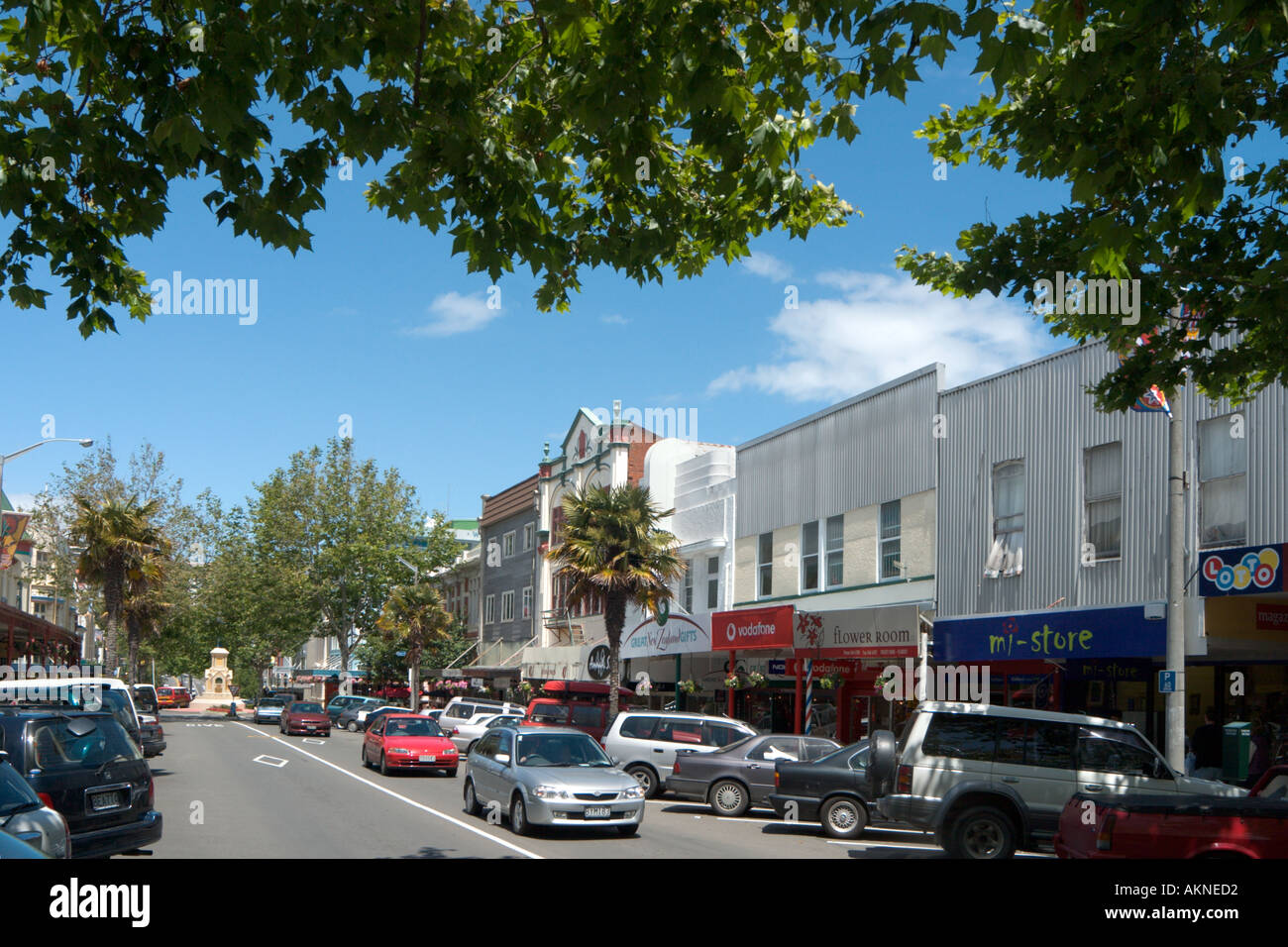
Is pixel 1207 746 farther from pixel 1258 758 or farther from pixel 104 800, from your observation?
pixel 104 800

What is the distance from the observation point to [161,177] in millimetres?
8641

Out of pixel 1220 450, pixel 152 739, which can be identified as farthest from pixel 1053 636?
pixel 152 739

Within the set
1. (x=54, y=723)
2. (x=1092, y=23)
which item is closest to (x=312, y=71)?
(x=1092, y=23)

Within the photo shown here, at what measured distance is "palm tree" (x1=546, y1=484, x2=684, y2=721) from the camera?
1248 inches

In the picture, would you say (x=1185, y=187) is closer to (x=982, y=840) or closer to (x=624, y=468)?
(x=982, y=840)

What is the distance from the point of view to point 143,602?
50.7 metres

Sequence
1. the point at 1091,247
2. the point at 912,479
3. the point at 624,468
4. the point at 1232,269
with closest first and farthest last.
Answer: the point at 1091,247 < the point at 1232,269 < the point at 912,479 < the point at 624,468

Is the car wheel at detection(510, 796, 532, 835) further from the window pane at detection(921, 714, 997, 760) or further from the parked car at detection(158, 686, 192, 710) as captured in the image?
the parked car at detection(158, 686, 192, 710)

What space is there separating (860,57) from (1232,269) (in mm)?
4328

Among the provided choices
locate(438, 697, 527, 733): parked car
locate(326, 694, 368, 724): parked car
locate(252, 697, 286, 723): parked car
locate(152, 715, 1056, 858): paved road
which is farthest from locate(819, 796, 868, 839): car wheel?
locate(252, 697, 286, 723): parked car

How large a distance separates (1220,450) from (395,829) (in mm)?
13864

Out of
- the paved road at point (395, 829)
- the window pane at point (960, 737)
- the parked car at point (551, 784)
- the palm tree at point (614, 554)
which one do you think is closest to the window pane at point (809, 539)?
the palm tree at point (614, 554)

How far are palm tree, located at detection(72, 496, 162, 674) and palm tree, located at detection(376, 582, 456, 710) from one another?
17.8 m

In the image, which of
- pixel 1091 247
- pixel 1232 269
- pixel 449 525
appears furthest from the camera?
pixel 449 525
